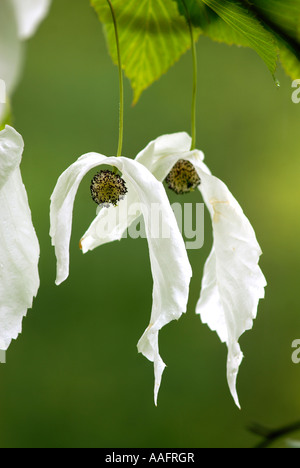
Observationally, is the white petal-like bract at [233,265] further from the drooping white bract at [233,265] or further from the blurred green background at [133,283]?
the blurred green background at [133,283]

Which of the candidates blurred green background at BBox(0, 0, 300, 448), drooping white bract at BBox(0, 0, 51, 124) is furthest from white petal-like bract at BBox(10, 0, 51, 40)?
blurred green background at BBox(0, 0, 300, 448)

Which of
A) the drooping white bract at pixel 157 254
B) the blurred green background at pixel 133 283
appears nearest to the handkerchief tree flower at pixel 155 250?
the drooping white bract at pixel 157 254

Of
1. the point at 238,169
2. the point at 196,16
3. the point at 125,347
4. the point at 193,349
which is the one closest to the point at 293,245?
the point at 238,169

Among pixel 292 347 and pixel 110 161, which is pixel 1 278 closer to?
pixel 110 161

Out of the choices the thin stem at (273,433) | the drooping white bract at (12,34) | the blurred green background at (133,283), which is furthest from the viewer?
the blurred green background at (133,283)

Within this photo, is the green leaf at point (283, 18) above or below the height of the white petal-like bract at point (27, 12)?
above

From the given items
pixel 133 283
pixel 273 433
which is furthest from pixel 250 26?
pixel 133 283

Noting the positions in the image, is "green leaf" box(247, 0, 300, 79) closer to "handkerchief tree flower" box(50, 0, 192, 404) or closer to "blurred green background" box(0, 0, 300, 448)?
"handkerchief tree flower" box(50, 0, 192, 404)
